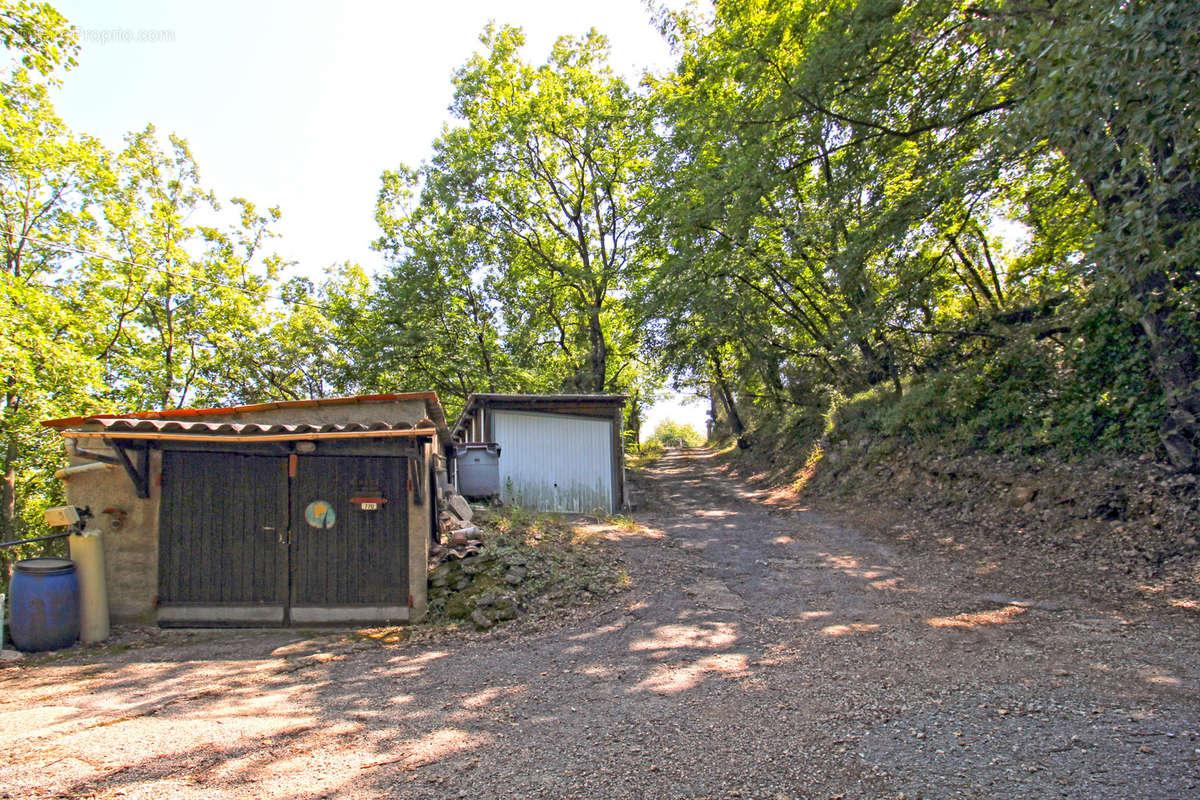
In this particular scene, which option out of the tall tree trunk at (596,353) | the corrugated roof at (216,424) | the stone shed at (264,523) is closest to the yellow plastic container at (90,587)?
the stone shed at (264,523)

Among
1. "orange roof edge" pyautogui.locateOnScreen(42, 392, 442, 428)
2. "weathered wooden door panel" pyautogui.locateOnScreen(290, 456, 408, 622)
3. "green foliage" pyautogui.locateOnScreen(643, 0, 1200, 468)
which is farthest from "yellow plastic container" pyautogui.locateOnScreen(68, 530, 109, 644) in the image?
"green foliage" pyautogui.locateOnScreen(643, 0, 1200, 468)

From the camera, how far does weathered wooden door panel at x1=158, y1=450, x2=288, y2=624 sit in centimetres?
641

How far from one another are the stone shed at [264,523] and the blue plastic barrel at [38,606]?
654 mm

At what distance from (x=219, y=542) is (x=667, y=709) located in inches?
216

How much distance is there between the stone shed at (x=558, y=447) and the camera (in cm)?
1290

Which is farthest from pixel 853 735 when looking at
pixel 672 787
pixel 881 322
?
pixel 881 322

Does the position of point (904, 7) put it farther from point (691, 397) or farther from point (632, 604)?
point (691, 397)

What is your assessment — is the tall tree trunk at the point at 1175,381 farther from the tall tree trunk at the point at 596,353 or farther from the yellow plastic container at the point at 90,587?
the tall tree trunk at the point at 596,353

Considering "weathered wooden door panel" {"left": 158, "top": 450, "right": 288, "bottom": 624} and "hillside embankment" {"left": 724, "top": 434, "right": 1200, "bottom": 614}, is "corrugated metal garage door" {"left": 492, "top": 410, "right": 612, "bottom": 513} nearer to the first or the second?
"hillside embankment" {"left": 724, "top": 434, "right": 1200, "bottom": 614}

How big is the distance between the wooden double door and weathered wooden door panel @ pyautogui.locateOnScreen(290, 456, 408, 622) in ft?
0.04

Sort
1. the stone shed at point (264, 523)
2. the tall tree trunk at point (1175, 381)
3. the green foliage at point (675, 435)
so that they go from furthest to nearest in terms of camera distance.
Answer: the green foliage at point (675, 435) < the tall tree trunk at point (1175, 381) < the stone shed at point (264, 523)

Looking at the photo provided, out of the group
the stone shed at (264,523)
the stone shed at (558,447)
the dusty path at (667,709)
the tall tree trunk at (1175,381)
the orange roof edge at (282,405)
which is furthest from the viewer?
the stone shed at (558,447)

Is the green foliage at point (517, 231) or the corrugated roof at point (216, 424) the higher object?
the green foliage at point (517, 231)

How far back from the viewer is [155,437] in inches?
231
